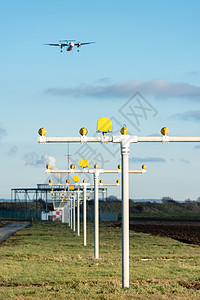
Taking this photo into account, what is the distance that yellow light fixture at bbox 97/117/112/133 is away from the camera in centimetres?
1377

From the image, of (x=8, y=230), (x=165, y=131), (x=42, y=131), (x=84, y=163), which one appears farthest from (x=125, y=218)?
(x=8, y=230)

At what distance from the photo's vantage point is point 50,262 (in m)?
20.5

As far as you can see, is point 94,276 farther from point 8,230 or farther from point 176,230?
point 176,230

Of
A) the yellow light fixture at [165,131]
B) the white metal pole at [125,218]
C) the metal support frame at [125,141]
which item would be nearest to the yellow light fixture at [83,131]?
the metal support frame at [125,141]

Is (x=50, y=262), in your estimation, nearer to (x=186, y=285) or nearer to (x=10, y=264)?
(x=10, y=264)

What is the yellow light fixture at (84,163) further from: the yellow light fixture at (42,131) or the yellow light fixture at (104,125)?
the yellow light fixture at (42,131)

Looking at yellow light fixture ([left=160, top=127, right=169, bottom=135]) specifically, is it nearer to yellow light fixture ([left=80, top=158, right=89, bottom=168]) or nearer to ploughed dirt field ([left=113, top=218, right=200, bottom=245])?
yellow light fixture ([left=80, top=158, right=89, bottom=168])

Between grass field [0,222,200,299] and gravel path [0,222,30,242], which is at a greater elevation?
grass field [0,222,200,299]

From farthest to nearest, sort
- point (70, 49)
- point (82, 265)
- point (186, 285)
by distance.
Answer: point (70, 49) → point (82, 265) → point (186, 285)

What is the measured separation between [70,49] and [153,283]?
5021 cm

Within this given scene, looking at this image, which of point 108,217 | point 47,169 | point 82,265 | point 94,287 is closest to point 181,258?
point 82,265

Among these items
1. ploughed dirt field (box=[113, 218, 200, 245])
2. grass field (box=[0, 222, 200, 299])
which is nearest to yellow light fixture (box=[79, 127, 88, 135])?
grass field (box=[0, 222, 200, 299])

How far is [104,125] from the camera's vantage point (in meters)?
13.8

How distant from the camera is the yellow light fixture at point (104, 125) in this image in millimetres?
13773
